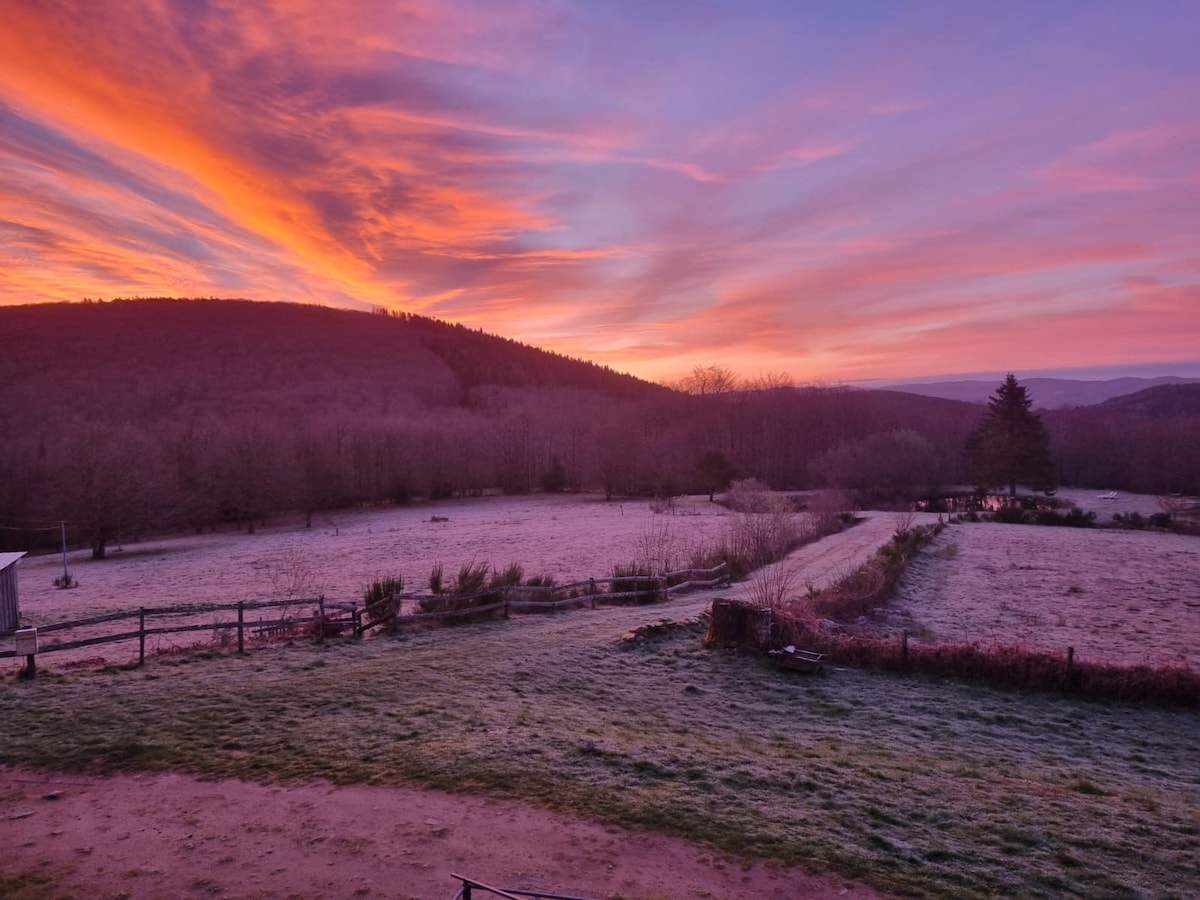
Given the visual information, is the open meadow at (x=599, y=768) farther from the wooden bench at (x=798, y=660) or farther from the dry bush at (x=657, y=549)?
the dry bush at (x=657, y=549)

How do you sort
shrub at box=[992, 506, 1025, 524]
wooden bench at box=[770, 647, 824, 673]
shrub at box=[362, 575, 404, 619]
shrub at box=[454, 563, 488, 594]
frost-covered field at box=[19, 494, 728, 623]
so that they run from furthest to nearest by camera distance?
shrub at box=[992, 506, 1025, 524]
frost-covered field at box=[19, 494, 728, 623]
shrub at box=[454, 563, 488, 594]
shrub at box=[362, 575, 404, 619]
wooden bench at box=[770, 647, 824, 673]

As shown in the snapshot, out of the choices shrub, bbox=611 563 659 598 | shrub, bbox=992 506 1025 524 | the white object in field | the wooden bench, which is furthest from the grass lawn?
shrub, bbox=992 506 1025 524

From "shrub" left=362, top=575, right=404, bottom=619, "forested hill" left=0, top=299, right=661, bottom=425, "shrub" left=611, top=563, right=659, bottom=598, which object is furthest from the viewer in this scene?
"forested hill" left=0, top=299, right=661, bottom=425

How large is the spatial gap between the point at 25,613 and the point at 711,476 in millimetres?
57323

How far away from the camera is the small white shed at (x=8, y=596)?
19.7 metres

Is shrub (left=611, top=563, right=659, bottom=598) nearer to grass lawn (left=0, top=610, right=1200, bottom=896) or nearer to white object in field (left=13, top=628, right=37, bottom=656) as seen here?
grass lawn (left=0, top=610, right=1200, bottom=896)

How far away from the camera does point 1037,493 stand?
7400 cm

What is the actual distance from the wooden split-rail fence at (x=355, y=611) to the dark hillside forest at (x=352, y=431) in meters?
35.3

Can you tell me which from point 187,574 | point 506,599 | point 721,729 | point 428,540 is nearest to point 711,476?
point 428,540

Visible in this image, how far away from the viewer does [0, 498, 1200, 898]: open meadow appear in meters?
6.58

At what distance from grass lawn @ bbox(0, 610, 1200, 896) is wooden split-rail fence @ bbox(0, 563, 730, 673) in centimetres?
100

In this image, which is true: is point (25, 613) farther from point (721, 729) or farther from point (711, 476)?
point (711, 476)

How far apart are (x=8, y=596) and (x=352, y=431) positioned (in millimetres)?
66553

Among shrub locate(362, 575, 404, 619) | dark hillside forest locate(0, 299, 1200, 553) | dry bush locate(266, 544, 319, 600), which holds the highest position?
dark hillside forest locate(0, 299, 1200, 553)
